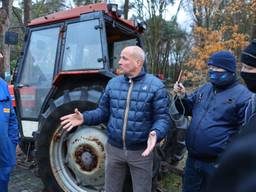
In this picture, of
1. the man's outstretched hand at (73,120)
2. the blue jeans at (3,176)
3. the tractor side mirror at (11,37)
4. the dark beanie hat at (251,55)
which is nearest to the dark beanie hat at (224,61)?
the dark beanie hat at (251,55)

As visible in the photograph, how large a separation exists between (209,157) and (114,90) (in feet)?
3.27

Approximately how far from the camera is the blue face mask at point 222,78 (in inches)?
114

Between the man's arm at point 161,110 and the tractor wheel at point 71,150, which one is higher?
the man's arm at point 161,110

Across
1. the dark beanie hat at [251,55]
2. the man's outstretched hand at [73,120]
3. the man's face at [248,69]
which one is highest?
the dark beanie hat at [251,55]

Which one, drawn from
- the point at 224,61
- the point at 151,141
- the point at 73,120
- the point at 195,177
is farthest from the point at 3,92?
the point at 224,61

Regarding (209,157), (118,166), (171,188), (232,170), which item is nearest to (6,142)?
(118,166)

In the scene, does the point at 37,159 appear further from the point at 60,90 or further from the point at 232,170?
the point at 232,170

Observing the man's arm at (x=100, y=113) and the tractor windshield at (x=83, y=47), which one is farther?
the tractor windshield at (x=83, y=47)

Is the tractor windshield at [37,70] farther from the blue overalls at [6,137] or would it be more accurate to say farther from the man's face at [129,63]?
the man's face at [129,63]

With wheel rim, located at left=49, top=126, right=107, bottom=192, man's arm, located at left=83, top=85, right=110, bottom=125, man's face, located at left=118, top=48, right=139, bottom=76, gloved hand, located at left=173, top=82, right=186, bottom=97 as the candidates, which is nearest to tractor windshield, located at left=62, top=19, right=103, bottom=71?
wheel rim, located at left=49, top=126, right=107, bottom=192

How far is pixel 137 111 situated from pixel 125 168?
582 millimetres

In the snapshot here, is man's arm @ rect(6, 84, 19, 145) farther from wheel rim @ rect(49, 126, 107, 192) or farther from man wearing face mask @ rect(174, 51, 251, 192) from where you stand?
man wearing face mask @ rect(174, 51, 251, 192)

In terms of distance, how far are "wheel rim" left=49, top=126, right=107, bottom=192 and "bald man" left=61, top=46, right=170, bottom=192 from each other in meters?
0.74

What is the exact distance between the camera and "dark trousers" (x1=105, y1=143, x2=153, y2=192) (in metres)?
3.13
